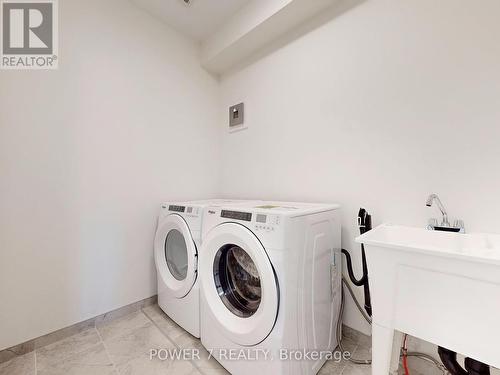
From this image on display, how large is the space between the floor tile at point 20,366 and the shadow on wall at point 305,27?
8.59 ft

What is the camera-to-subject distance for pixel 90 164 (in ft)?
4.97

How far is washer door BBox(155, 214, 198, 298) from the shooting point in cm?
145

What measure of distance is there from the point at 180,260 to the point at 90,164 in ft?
3.09

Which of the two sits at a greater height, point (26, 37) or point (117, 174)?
point (26, 37)

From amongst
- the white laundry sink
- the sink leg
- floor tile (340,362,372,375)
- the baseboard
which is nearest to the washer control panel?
the baseboard

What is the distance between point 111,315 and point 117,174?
106 centimetres

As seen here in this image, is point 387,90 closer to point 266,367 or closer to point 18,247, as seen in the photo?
point 266,367

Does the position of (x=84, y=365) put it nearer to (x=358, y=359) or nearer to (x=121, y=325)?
(x=121, y=325)

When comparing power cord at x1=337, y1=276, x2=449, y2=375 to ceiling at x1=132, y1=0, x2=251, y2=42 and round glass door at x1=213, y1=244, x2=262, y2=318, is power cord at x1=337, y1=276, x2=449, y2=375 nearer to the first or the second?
round glass door at x1=213, y1=244, x2=262, y2=318

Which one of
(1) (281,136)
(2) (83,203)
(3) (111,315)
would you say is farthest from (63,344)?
(1) (281,136)

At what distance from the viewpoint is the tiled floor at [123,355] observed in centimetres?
118

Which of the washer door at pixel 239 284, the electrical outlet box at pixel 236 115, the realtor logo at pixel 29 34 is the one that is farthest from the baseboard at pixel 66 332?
the electrical outlet box at pixel 236 115

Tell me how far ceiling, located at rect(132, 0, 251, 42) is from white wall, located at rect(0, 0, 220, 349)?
0.10 meters

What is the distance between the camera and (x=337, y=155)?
1.47 meters
